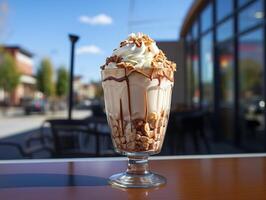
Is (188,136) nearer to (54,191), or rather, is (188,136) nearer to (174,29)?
(54,191)

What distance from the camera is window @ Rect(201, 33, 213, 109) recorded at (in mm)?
9656

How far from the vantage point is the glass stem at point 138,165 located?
122 centimetres

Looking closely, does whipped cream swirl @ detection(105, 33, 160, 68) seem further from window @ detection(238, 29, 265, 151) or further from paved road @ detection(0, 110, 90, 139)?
paved road @ detection(0, 110, 90, 139)

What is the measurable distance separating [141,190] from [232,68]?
7.31 m

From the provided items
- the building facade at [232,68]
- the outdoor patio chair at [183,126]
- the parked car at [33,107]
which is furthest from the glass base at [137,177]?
the parked car at [33,107]

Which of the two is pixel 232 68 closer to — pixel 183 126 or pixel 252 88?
pixel 252 88

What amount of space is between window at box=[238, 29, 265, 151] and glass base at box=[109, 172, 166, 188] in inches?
225

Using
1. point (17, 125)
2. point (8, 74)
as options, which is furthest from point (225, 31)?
point (8, 74)

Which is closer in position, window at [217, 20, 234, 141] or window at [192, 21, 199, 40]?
window at [217, 20, 234, 141]

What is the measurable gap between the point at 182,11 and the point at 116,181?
12.3 meters

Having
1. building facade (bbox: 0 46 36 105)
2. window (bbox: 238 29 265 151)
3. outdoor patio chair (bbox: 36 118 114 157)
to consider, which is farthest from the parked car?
outdoor patio chair (bbox: 36 118 114 157)

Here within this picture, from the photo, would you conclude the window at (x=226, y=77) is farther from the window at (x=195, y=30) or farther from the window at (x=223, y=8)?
the window at (x=195, y=30)

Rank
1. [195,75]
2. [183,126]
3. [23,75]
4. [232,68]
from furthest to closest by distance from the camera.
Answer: [23,75] → [195,75] → [232,68] → [183,126]

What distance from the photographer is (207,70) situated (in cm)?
1001
